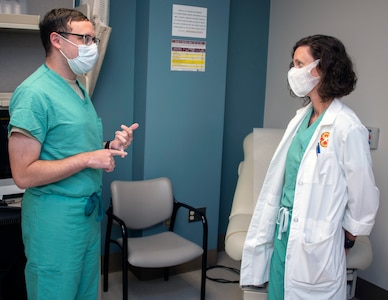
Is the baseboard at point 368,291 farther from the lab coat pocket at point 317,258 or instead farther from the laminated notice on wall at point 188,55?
the laminated notice on wall at point 188,55

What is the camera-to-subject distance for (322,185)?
1652 millimetres

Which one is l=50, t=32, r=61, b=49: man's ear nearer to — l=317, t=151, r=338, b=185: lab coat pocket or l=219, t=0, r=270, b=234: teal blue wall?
l=317, t=151, r=338, b=185: lab coat pocket

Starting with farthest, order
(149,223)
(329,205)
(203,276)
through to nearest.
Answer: (149,223) < (203,276) < (329,205)

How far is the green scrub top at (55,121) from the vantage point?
59.4 inches

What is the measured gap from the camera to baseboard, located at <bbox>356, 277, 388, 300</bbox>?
2561 mm

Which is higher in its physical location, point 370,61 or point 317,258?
point 370,61

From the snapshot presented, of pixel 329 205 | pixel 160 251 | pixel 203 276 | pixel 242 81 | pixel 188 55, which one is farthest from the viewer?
pixel 242 81

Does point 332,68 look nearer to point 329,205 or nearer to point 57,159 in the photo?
point 329,205

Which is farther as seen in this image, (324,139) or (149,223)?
(149,223)

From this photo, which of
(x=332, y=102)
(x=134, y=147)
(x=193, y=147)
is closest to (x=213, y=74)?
(x=193, y=147)

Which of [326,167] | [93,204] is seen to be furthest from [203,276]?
[326,167]

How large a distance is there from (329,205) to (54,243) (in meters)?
1.03

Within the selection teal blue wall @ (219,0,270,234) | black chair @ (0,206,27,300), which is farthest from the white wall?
black chair @ (0,206,27,300)

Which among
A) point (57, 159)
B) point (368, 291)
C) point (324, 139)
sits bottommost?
point (368, 291)
